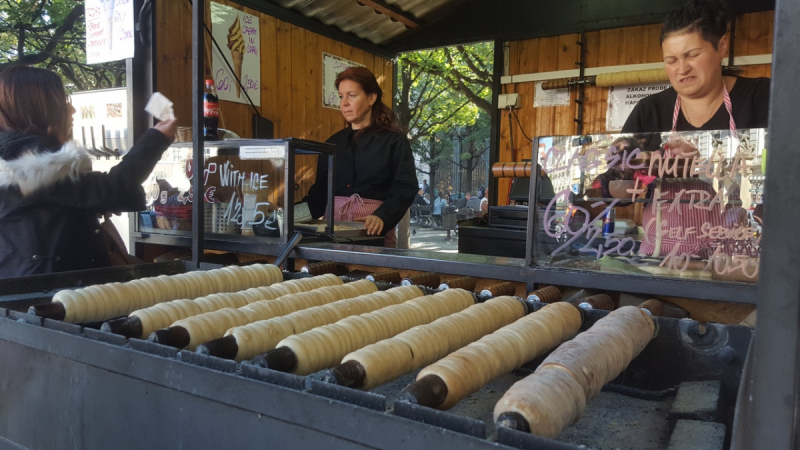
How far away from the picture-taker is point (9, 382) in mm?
1433

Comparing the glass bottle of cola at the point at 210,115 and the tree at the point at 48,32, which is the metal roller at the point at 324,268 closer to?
the glass bottle of cola at the point at 210,115

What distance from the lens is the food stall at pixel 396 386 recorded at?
695 mm

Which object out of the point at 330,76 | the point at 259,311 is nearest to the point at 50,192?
the point at 259,311

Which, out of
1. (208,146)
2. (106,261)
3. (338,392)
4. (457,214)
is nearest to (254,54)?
(208,146)

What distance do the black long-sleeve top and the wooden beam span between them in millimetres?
2933

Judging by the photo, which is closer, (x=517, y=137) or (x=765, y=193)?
(x=765, y=193)

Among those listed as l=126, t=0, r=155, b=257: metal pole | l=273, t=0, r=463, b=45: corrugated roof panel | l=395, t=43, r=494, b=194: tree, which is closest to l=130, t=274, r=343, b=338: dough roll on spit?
l=126, t=0, r=155, b=257: metal pole

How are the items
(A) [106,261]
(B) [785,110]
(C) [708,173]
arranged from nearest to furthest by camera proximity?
(B) [785,110]
(C) [708,173]
(A) [106,261]

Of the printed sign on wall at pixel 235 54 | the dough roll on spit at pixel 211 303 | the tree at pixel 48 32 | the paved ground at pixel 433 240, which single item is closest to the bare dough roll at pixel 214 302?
the dough roll on spit at pixel 211 303

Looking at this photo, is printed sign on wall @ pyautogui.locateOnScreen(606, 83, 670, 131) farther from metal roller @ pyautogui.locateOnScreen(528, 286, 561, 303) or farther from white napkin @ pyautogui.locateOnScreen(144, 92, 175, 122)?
white napkin @ pyautogui.locateOnScreen(144, 92, 175, 122)

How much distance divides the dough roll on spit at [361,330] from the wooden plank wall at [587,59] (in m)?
5.47

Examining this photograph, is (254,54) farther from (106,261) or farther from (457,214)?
(457,214)

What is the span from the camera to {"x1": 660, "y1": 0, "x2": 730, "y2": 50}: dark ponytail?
2223 mm

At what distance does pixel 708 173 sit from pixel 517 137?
19.9 ft
